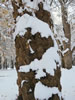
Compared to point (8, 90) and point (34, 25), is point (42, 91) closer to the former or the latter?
point (34, 25)

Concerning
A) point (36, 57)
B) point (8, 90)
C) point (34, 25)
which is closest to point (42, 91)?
point (36, 57)

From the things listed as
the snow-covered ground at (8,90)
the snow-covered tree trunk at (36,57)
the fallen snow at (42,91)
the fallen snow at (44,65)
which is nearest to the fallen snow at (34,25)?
the snow-covered tree trunk at (36,57)

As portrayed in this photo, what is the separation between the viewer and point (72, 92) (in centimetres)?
602

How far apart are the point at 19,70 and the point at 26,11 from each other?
1486mm

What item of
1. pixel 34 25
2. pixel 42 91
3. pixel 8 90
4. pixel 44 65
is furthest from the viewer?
pixel 8 90

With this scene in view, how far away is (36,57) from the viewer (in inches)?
160

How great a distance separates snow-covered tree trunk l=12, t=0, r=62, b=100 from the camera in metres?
3.96

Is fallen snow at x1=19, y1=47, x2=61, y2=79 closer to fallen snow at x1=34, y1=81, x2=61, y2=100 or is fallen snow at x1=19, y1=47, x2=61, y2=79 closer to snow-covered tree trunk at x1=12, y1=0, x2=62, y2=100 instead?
snow-covered tree trunk at x1=12, y1=0, x2=62, y2=100

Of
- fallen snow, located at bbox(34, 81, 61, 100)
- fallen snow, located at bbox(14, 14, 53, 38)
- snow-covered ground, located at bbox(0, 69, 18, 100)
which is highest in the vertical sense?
fallen snow, located at bbox(14, 14, 53, 38)

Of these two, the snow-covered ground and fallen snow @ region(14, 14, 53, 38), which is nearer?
fallen snow @ region(14, 14, 53, 38)

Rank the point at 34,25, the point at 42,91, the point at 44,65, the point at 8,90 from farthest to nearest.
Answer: the point at 8,90, the point at 34,25, the point at 44,65, the point at 42,91

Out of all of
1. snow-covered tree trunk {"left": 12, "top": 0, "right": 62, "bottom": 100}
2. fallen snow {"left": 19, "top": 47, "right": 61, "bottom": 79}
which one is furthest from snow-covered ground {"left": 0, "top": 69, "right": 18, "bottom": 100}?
fallen snow {"left": 19, "top": 47, "right": 61, "bottom": 79}

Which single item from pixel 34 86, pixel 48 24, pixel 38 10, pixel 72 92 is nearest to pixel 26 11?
pixel 38 10

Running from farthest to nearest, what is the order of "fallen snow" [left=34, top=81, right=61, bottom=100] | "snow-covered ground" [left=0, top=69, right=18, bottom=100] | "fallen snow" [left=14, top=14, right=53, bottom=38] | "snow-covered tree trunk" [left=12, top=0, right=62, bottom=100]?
"snow-covered ground" [left=0, top=69, right=18, bottom=100] < "fallen snow" [left=14, top=14, right=53, bottom=38] < "snow-covered tree trunk" [left=12, top=0, right=62, bottom=100] < "fallen snow" [left=34, top=81, right=61, bottom=100]
